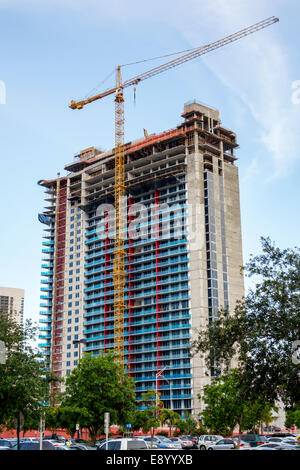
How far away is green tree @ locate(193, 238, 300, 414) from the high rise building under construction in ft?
310

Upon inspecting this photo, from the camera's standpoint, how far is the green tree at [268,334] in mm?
27859

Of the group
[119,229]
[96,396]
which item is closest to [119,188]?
[119,229]

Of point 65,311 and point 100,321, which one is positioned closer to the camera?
point 100,321

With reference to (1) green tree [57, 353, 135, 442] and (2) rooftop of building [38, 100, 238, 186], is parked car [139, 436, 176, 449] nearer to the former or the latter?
(1) green tree [57, 353, 135, 442]

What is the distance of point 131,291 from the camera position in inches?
5945

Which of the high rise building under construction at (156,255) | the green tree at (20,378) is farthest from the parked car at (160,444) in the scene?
the high rise building under construction at (156,255)

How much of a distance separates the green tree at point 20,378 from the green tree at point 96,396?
70.0ft

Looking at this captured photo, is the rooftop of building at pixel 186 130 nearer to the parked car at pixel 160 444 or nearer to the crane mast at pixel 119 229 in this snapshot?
the crane mast at pixel 119 229

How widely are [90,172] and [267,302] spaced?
493 feet

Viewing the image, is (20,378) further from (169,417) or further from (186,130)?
(186,130)

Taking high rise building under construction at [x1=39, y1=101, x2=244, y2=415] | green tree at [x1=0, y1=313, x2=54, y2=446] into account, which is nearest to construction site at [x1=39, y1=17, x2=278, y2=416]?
high rise building under construction at [x1=39, y1=101, x2=244, y2=415]

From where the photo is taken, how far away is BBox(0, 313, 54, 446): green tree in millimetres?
37062
